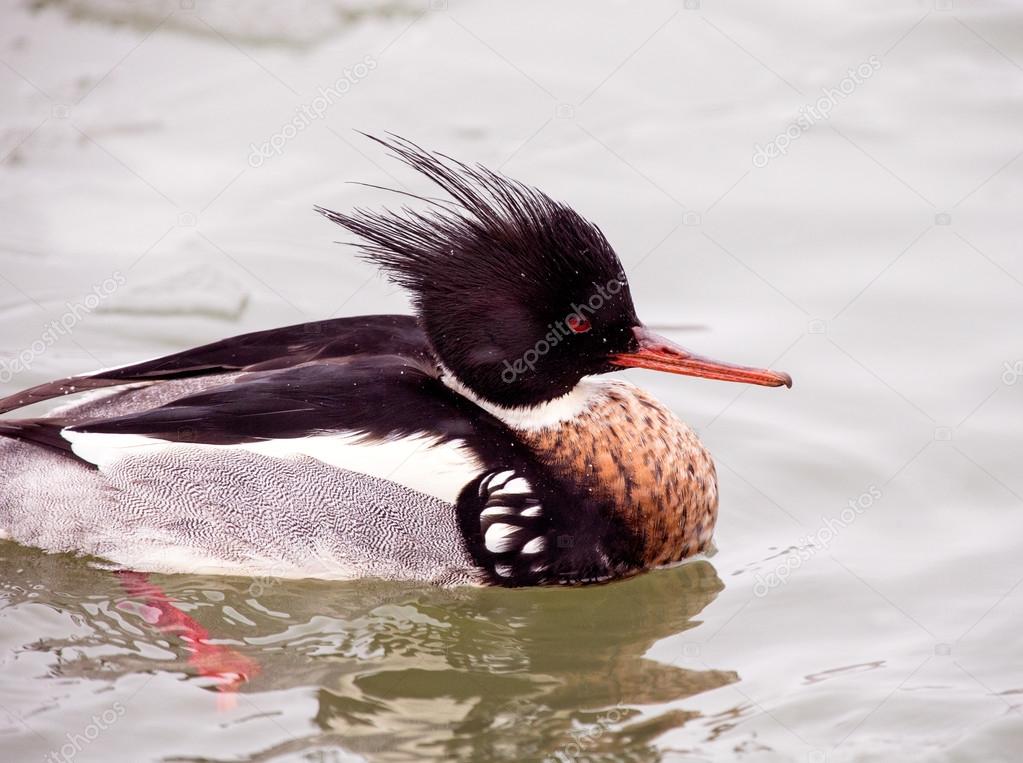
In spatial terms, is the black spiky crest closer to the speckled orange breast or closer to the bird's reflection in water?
the speckled orange breast

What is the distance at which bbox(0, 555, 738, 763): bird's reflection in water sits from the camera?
17.3 feet

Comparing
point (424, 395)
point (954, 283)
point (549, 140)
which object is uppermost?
point (549, 140)

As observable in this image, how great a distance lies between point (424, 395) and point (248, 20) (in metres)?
5.91

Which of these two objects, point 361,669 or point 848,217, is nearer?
point 361,669

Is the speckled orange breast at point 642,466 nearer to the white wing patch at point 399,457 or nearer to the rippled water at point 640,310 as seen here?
the rippled water at point 640,310

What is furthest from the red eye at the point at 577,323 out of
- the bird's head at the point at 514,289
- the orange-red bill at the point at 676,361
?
the orange-red bill at the point at 676,361

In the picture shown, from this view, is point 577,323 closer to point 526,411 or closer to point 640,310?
point 526,411

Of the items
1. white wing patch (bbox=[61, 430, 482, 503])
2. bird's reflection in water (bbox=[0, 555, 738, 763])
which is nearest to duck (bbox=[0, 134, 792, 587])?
white wing patch (bbox=[61, 430, 482, 503])

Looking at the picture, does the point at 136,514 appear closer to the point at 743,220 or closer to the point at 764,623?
the point at 764,623

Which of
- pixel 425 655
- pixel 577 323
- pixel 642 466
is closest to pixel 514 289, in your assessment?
pixel 577 323

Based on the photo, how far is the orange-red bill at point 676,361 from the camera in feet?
19.8

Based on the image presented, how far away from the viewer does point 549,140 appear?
9.70 m

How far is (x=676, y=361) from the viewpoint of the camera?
6.07 meters

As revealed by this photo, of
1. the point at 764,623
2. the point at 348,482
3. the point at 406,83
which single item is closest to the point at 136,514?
the point at 348,482
